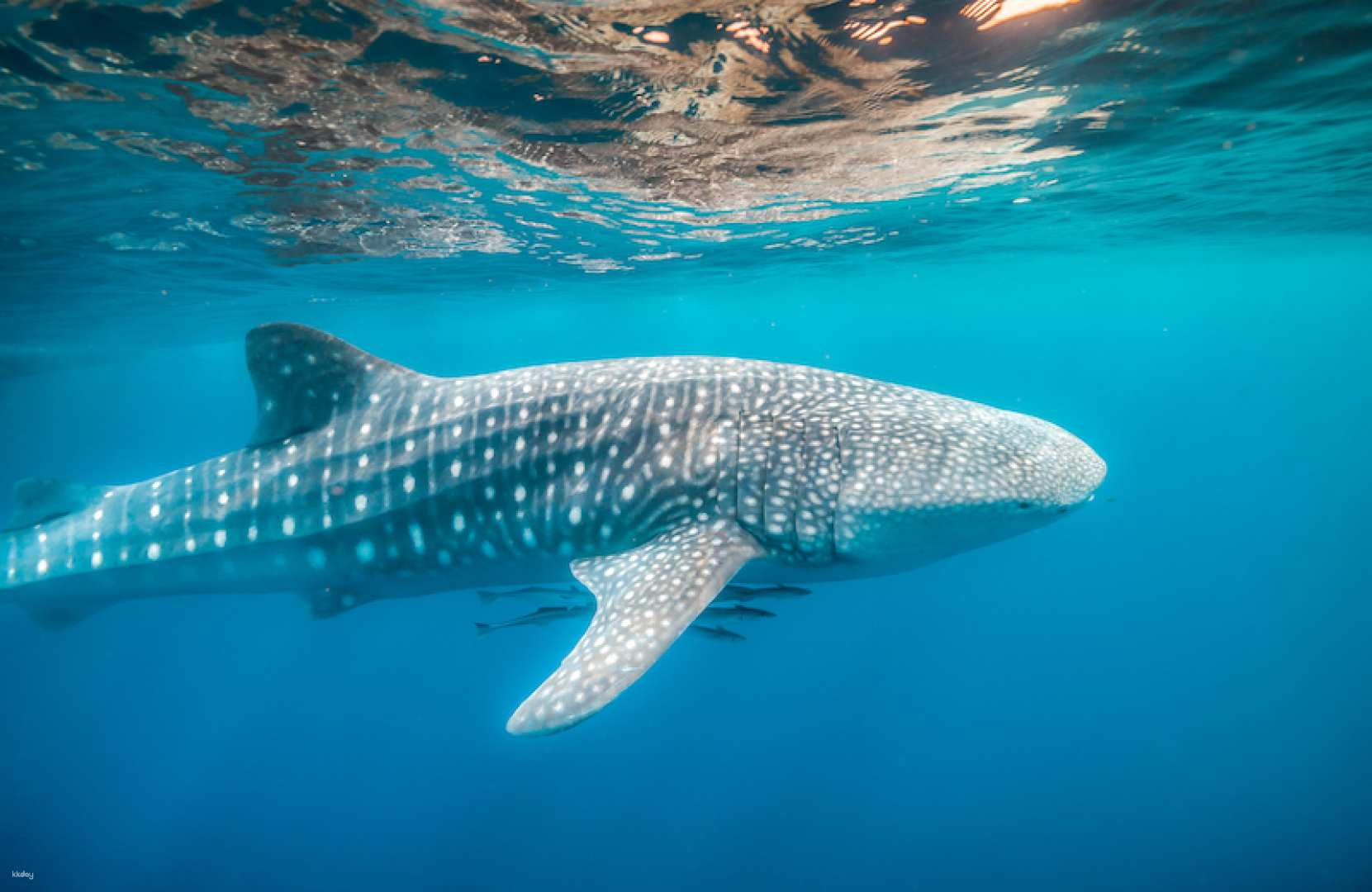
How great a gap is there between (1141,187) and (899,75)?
10.9 m

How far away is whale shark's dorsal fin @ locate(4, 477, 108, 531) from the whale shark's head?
280 inches

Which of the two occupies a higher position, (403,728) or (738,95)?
(738,95)

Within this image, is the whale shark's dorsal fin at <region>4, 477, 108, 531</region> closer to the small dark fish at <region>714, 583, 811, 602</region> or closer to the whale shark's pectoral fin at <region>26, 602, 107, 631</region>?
the whale shark's pectoral fin at <region>26, 602, 107, 631</region>

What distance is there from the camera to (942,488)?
4.30 m

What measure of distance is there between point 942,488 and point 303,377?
5109mm

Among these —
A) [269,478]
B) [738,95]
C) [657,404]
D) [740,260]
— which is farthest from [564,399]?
[740,260]

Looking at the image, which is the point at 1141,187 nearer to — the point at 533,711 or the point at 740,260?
the point at 740,260

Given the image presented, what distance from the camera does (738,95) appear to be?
7984mm

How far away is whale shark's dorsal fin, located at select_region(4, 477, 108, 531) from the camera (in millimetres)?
6336

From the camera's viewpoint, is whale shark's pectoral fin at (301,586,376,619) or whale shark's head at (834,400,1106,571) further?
whale shark's pectoral fin at (301,586,376,619)

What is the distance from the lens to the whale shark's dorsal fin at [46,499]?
20.8 feet

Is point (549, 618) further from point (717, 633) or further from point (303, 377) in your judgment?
point (303, 377)

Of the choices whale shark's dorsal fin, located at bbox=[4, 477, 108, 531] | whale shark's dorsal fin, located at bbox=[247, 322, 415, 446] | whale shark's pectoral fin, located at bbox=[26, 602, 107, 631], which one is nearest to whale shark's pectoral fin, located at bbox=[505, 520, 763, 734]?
whale shark's dorsal fin, located at bbox=[247, 322, 415, 446]

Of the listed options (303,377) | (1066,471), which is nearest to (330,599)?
(303,377)
